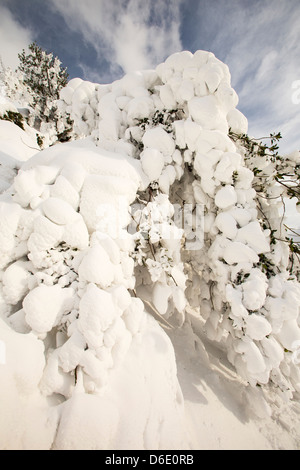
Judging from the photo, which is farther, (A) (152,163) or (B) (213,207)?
(B) (213,207)

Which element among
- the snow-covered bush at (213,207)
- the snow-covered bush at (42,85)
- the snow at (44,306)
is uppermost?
the snow-covered bush at (42,85)

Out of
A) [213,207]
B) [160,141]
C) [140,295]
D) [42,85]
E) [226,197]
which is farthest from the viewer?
[42,85]

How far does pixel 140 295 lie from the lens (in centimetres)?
316

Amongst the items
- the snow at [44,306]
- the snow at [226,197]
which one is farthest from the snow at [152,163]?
the snow at [44,306]

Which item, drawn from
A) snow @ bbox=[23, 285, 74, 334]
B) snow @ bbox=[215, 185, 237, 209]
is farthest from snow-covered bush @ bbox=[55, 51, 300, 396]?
snow @ bbox=[23, 285, 74, 334]

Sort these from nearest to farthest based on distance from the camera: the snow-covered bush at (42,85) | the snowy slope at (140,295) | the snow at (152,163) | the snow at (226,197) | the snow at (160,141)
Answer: the snowy slope at (140,295), the snow at (226,197), the snow at (152,163), the snow at (160,141), the snow-covered bush at (42,85)

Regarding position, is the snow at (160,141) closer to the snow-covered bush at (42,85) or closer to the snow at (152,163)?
the snow at (152,163)

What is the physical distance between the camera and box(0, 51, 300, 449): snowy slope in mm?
1524

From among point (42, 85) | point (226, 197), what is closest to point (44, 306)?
point (226, 197)

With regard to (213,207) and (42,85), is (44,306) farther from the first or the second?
(42,85)

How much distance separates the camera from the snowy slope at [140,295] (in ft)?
5.00

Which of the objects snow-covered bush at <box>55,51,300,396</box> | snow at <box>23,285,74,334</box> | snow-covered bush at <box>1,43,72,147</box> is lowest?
snow at <box>23,285,74,334</box>

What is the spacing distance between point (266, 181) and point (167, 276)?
235cm

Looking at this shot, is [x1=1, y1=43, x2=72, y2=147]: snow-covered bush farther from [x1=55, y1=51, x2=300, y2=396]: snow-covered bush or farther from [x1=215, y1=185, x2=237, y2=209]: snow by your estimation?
[x1=215, y1=185, x2=237, y2=209]: snow
